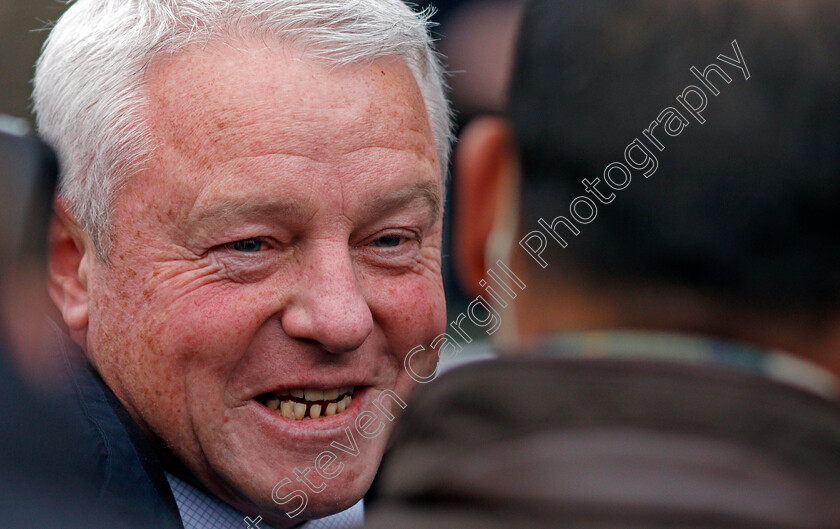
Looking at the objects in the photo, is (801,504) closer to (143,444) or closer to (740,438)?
(740,438)

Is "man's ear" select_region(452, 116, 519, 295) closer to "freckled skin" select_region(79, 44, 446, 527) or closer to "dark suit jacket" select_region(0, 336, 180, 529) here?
"freckled skin" select_region(79, 44, 446, 527)

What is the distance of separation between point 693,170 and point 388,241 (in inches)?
54.8

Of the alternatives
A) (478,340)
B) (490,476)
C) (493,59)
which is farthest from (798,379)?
(478,340)

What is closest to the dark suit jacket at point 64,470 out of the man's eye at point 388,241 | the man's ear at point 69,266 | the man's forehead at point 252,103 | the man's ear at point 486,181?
the man's ear at point 69,266

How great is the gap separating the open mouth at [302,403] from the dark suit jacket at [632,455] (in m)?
1.27

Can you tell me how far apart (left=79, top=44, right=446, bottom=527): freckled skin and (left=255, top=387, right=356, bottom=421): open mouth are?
0.05 meters

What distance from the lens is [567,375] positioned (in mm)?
1019

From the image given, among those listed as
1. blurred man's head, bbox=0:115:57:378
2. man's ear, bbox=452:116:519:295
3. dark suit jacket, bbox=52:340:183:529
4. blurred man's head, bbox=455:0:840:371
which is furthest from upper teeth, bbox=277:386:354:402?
blurred man's head, bbox=455:0:840:371

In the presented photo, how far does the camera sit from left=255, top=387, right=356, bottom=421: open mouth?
2283mm

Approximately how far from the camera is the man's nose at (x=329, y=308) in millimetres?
2154

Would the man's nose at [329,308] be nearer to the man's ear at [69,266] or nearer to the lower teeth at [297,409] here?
the lower teeth at [297,409]

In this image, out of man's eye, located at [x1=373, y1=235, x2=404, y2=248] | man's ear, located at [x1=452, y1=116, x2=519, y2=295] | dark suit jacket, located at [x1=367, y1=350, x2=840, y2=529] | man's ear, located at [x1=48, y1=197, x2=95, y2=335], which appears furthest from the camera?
man's eye, located at [x1=373, y1=235, x2=404, y2=248]

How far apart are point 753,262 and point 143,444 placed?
1.53 meters

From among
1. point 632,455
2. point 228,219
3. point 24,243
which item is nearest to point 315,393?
point 228,219
